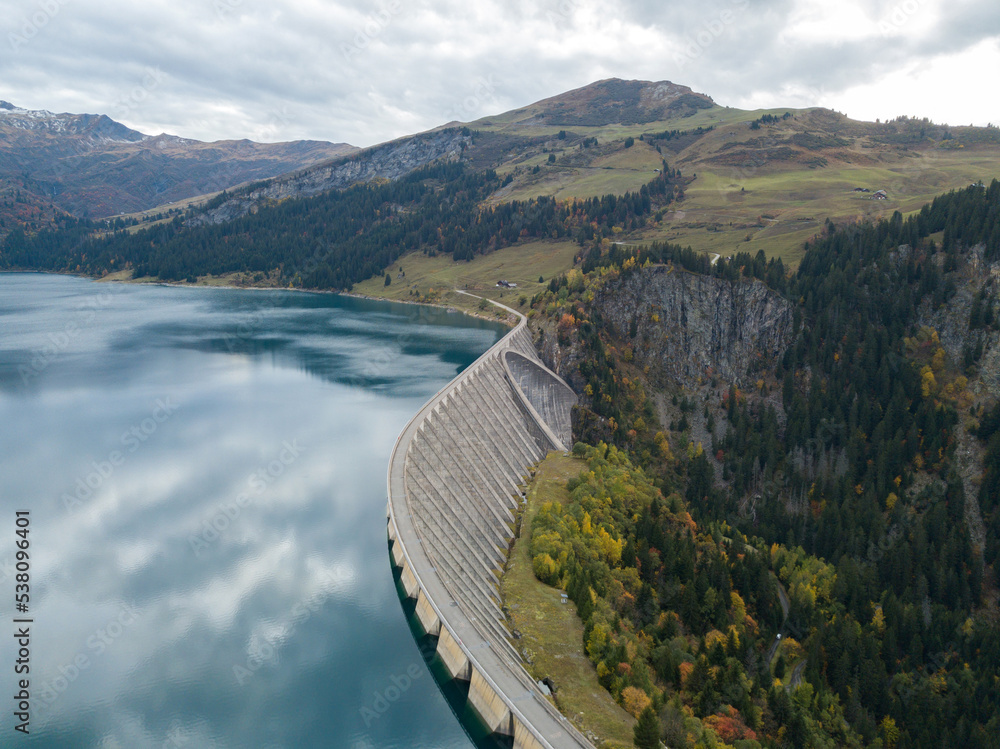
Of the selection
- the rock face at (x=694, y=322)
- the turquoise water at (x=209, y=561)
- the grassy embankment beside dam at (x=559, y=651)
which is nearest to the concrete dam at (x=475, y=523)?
the grassy embankment beside dam at (x=559, y=651)

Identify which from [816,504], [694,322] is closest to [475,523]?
[816,504]

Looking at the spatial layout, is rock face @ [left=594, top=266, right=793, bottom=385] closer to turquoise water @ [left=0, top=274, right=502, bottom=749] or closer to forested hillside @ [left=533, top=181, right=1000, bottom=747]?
forested hillside @ [left=533, top=181, right=1000, bottom=747]

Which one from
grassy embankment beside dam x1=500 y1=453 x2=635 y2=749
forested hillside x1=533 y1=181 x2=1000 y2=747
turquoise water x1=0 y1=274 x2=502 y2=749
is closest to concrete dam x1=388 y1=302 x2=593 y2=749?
grassy embankment beside dam x1=500 y1=453 x2=635 y2=749

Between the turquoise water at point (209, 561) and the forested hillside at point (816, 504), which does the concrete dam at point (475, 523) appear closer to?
the turquoise water at point (209, 561)

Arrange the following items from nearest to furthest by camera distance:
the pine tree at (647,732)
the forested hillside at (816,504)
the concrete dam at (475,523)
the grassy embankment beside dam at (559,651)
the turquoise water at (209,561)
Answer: the pine tree at (647,732), the grassy embankment beside dam at (559,651), the concrete dam at (475,523), the turquoise water at (209,561), the forested hillside at (816,504)

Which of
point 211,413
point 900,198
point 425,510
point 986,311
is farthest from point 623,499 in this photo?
point 900,198

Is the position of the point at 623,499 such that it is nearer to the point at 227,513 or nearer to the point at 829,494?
the point at 227,513
